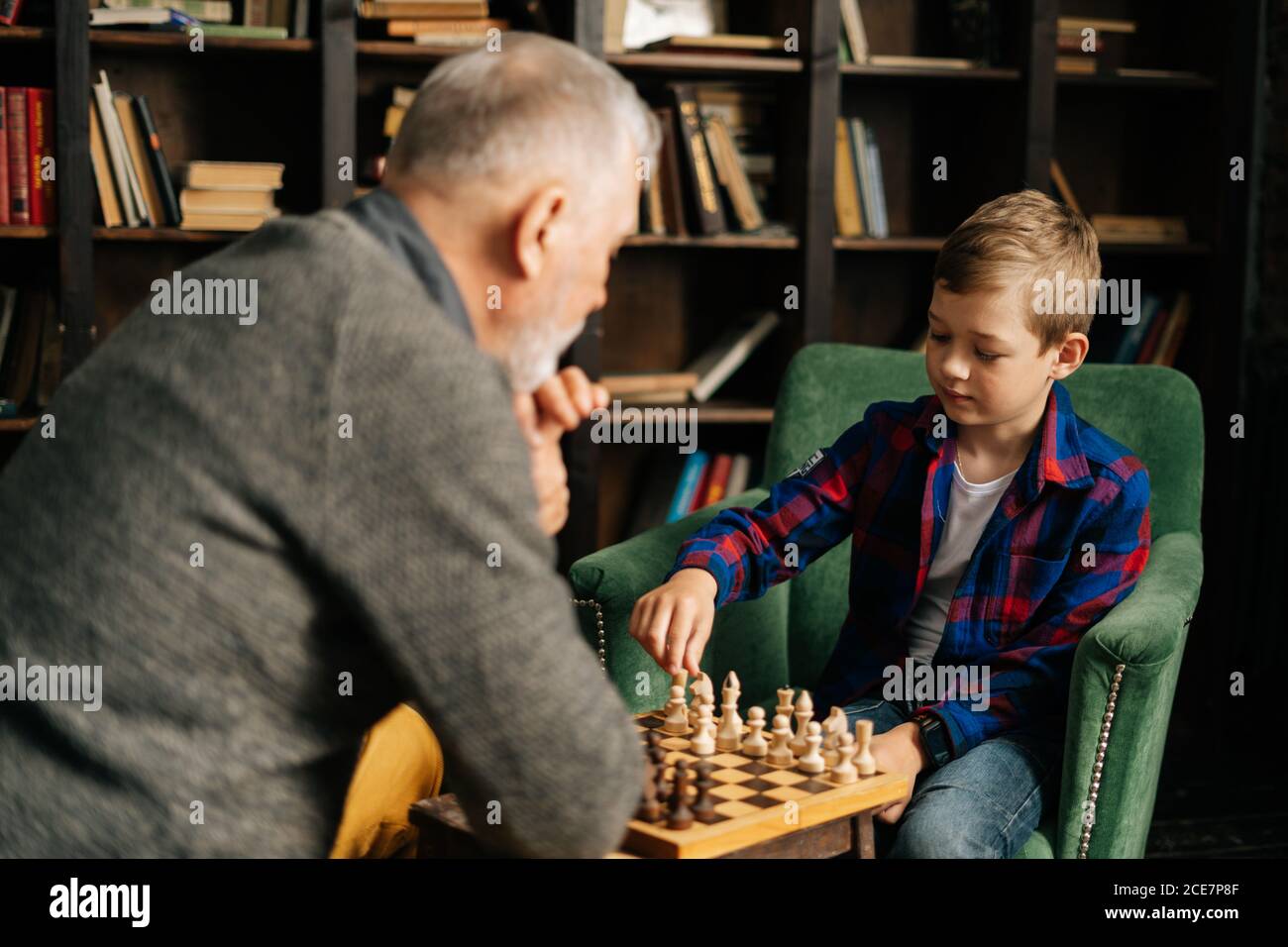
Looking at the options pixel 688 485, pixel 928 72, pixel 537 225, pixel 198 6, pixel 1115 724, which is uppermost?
pixel 198 6

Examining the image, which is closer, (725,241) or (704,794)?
(704,794)

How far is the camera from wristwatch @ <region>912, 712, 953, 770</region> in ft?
5.89

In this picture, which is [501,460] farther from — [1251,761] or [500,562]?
[1251,761]

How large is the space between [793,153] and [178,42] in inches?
60.1

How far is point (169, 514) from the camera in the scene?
101cm

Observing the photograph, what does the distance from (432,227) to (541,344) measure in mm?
161

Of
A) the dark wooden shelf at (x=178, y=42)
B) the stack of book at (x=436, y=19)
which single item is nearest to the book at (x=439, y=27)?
the stack of book at (x=436, y=19)

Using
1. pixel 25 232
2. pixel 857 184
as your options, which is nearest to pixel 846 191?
pixel 857 184

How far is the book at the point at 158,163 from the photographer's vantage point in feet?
10.4

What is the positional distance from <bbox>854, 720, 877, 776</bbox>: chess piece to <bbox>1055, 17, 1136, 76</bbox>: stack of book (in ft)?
8.44

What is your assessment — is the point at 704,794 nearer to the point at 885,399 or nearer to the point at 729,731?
the point at 729,731

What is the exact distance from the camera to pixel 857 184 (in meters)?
3.56

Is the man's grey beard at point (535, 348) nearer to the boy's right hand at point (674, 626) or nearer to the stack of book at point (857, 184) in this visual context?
the boy's right hand at point (674, 626)
